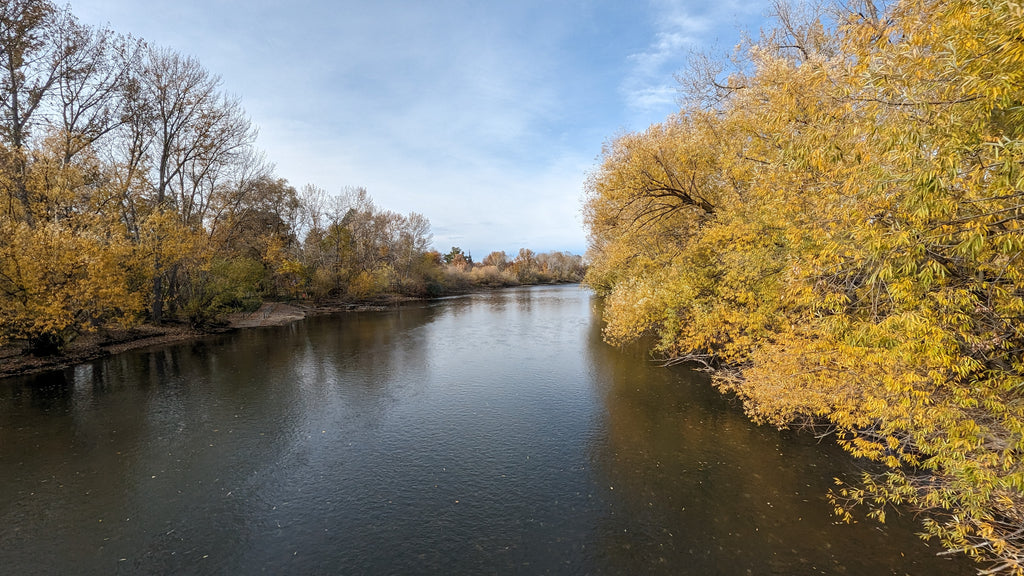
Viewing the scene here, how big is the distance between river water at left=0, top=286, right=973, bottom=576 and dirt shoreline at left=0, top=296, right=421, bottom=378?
194 cm

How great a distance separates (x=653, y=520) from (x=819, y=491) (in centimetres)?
375

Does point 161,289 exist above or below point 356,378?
above

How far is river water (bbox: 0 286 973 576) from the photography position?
605cm

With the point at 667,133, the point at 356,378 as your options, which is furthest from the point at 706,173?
the point at 356,378

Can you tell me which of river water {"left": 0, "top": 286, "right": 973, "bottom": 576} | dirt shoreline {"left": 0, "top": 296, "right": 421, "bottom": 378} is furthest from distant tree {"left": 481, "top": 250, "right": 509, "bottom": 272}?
river water {"left": 0, "top": 286, "right": 973, "bottom": 576}

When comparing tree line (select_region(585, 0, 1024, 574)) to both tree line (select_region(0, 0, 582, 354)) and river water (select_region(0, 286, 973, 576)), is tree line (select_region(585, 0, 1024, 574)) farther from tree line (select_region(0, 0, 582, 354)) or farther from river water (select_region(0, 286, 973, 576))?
tree line (select_region(0, 0, 582, 354))

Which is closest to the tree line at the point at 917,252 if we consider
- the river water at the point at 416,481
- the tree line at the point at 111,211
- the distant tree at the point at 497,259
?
the river water at the point at 416,481

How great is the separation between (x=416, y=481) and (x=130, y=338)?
23982 millimetres

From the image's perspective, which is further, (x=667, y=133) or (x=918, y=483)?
(x=667, y=133)

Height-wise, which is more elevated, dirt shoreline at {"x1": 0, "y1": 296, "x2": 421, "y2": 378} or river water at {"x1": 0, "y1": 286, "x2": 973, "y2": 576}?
dirt shoreline at {"x1": 0, "y1": 296, "x2": 421, "y2": 378}

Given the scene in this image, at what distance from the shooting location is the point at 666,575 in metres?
5.75

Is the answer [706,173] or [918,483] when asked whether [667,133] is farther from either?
[918,483]

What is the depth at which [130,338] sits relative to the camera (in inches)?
860

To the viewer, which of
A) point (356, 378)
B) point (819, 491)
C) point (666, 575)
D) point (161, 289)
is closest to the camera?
point (666, 575)
